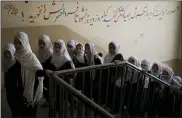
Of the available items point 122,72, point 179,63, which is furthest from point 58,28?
point 179,63

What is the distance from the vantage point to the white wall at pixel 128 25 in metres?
4.46

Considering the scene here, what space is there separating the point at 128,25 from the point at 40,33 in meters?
2.03

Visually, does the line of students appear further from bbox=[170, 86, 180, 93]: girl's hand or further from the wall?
the wall

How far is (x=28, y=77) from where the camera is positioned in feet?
9.57

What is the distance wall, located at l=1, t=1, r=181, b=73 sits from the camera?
14.5 feet

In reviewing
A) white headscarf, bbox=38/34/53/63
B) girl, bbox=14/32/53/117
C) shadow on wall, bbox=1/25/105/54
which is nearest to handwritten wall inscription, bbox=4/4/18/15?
shadow on wall, bbox=1/25/105/54

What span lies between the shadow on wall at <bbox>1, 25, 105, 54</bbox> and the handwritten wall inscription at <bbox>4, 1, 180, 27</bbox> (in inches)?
5.9

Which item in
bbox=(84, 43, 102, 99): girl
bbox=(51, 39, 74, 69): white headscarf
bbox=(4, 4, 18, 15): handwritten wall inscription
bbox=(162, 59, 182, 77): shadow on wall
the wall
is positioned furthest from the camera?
bbox=(162, 59, 182, 77): shadow on wall

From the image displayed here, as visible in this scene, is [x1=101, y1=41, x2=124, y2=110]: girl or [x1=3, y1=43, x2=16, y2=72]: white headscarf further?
[x1=3, y1=43, x2=16, y2=72]: white headscarf

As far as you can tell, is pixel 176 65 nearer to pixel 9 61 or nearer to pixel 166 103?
pixel 166 103

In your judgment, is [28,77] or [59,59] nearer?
[28,77]

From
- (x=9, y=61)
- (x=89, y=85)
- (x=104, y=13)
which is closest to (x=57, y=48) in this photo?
(x=9, y=61)

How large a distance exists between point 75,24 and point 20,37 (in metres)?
2.02

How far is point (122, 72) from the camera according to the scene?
3.07 m
